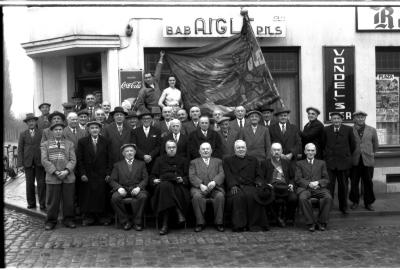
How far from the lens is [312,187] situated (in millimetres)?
9672

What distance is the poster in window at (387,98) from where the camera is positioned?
43.8ft

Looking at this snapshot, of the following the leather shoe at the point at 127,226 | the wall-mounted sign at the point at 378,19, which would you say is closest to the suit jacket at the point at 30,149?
the leather shoe at the point at 127,226

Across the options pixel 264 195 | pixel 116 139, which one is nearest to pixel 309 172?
pixel 264 195

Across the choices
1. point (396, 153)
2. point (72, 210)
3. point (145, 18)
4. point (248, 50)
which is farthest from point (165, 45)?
point (396, 153)

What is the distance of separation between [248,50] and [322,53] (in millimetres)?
2189

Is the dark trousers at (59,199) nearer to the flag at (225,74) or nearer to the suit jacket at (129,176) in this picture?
the suit jacket at (129,176)

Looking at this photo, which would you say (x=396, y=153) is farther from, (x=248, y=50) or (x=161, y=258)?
(x=161, y=258)

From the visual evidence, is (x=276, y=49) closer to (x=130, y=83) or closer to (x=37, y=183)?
(x=130, y=83)

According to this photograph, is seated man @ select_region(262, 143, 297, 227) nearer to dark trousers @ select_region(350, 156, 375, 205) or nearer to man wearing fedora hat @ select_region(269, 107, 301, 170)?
man wearing fedora hat @ select_region(269, 107, 301, 170)

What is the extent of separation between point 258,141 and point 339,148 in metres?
1.61

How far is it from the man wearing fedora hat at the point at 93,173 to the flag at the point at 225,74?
9.12ft

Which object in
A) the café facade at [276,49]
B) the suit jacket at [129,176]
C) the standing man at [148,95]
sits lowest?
the suit jacket at [129,176]

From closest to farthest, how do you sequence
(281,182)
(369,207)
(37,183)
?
(281,182)
(369,207)
(37,183)

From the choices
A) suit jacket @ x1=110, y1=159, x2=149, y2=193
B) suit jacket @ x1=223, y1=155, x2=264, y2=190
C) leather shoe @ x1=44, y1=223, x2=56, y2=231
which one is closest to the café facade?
suit jacket @ x1=110, y1=159, x2=149, y2=193
